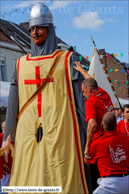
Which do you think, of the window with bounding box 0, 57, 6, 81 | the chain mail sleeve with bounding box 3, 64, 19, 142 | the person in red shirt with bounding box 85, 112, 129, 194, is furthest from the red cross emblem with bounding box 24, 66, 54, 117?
the window with bounding box 0, 57, 6, 81

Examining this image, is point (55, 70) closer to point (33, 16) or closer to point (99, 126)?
point (33, 16)

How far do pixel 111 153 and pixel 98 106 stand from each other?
58cm

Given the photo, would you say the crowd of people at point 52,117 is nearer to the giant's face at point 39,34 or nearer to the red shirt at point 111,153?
the giant's face at point 39,34

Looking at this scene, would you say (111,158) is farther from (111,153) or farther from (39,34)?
(39,34)

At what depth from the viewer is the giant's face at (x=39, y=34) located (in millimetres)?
3721

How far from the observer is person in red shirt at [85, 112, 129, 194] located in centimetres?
390

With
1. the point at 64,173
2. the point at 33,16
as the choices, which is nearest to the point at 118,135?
the point at 64,173

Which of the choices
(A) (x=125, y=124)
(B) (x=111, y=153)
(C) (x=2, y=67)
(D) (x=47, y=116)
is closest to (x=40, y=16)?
(D) (x=47, y=116)

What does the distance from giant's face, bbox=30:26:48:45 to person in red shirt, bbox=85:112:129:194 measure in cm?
107

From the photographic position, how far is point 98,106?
386cm

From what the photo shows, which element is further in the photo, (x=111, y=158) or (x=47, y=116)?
(x=111, y=158)

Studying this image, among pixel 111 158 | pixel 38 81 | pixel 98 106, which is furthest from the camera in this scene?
pixel 111 158

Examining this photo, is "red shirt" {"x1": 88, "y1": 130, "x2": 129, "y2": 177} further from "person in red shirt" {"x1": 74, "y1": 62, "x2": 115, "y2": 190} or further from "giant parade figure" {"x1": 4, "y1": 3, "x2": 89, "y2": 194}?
"giant parade figure" {"x1": 4, "y1": 3, "x2": 89, "y2": 194}

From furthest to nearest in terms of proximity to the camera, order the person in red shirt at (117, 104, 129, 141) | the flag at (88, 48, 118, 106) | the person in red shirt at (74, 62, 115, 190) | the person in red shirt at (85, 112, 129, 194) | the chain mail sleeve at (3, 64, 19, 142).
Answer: the flag at (88, 48, 118, 106) < the person in red shirt at (117, 104, 129, 141) < the person in red shirt at (85, 112, 129, 194) < the chain mail sleeve at (3, 64, 19, 142) < the person in red shirt at (74, 62, 115, 190)
